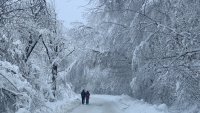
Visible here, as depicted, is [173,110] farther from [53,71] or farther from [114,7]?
[53,71]

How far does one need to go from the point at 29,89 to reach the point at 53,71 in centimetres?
2305

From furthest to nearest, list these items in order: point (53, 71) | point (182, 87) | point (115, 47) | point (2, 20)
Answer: point (53, 71)
point (115, 47)
point (182, 87)
point (2, 20)

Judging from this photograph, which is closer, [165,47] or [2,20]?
[2,20]

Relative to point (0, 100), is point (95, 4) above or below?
above

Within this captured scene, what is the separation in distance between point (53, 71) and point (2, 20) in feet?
80.3

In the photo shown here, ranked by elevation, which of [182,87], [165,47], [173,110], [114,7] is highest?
[114,7]

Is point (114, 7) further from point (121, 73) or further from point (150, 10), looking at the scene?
point (121, 73)

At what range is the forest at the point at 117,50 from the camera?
32.6 ft

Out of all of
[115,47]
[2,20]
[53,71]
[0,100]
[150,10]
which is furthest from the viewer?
[53,71]

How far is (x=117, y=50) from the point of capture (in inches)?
1097

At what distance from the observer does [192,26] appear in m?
14.6

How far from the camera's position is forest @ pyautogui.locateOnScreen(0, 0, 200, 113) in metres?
9.95

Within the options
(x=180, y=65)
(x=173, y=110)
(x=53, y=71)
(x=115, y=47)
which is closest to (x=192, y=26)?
(x=180, y=65)

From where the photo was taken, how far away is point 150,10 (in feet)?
59.6
